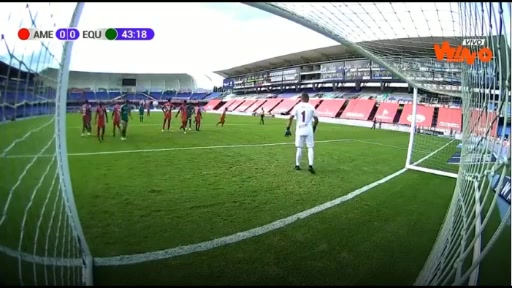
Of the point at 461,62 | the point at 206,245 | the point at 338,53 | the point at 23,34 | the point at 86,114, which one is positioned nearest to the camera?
the point at 23,34

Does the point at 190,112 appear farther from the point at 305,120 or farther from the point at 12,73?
the point at 12,73

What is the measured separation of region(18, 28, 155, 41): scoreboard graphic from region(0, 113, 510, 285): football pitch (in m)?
0.49

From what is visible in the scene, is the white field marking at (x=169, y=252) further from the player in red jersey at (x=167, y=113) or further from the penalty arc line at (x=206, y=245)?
the player in red jersey at (x=167, y=113)

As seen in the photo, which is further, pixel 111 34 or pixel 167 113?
pixel 167 113

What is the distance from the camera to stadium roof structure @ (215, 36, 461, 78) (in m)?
4.61

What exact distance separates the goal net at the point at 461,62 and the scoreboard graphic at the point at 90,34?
30.7 inches

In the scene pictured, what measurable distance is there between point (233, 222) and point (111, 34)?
1828mm

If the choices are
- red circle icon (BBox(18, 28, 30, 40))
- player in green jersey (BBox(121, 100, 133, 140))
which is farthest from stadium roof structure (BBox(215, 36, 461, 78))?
red circle icon (BBox(18, 28, 30, 40))

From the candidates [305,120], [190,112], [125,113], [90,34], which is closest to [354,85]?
[190,112]

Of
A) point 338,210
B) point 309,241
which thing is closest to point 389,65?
point 338,210

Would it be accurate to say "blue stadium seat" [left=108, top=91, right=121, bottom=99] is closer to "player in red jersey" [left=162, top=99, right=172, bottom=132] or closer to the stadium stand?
the stadium stand

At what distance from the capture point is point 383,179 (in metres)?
4.86

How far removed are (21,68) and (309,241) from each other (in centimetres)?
234

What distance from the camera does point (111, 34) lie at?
1.80 metres
